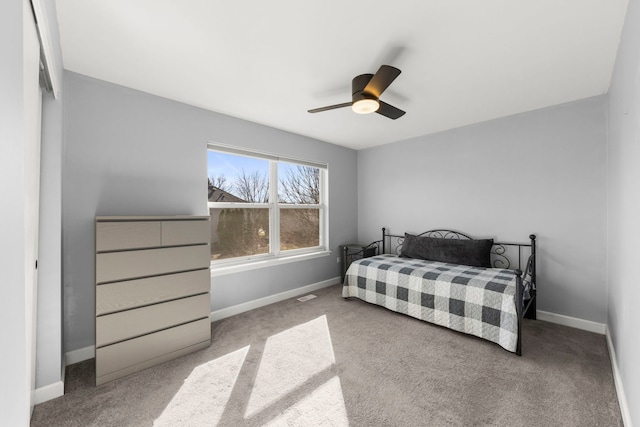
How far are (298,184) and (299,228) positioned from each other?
0.68 metres

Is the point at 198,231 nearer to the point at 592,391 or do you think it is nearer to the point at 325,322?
the point at 325,322

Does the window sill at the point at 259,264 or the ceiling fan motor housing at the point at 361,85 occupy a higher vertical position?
the ceiling fan motor housing at the point at 361,85

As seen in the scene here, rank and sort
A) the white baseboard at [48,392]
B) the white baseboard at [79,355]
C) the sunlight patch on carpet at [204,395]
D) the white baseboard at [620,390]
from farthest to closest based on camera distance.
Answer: the white baseboard at [79,355] < the white baseboard at [48,392] < the sunlight patch on carpet at [204,395] < the white baseboard at [620,390]

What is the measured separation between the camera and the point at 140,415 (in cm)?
170

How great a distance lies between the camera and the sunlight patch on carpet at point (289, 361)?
6.16 feet

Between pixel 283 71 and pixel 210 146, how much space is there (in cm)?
136

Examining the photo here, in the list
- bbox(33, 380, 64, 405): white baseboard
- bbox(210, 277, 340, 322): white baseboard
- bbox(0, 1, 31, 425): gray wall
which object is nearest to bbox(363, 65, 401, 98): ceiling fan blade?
bbox(0, 1, 31, 425): gray wall

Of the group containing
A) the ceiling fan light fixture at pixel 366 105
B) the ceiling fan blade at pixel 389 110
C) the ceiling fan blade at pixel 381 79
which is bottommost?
the ceiling fan light fixture at pixel 366 105

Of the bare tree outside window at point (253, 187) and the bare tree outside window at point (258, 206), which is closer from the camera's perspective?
the bare tree outside window at point (258, 206)

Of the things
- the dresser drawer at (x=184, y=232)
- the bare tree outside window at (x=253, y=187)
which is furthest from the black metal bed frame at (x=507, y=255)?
the dresser drawer at (x=184, y=232)

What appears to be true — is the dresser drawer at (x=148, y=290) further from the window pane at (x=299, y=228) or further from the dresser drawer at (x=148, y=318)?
the window pane at (x=299, y=228)

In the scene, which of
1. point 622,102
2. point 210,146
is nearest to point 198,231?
point 210,146

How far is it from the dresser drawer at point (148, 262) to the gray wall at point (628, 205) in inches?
116

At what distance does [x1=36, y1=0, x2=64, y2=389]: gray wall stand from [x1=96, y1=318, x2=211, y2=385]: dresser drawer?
10.4 inches
